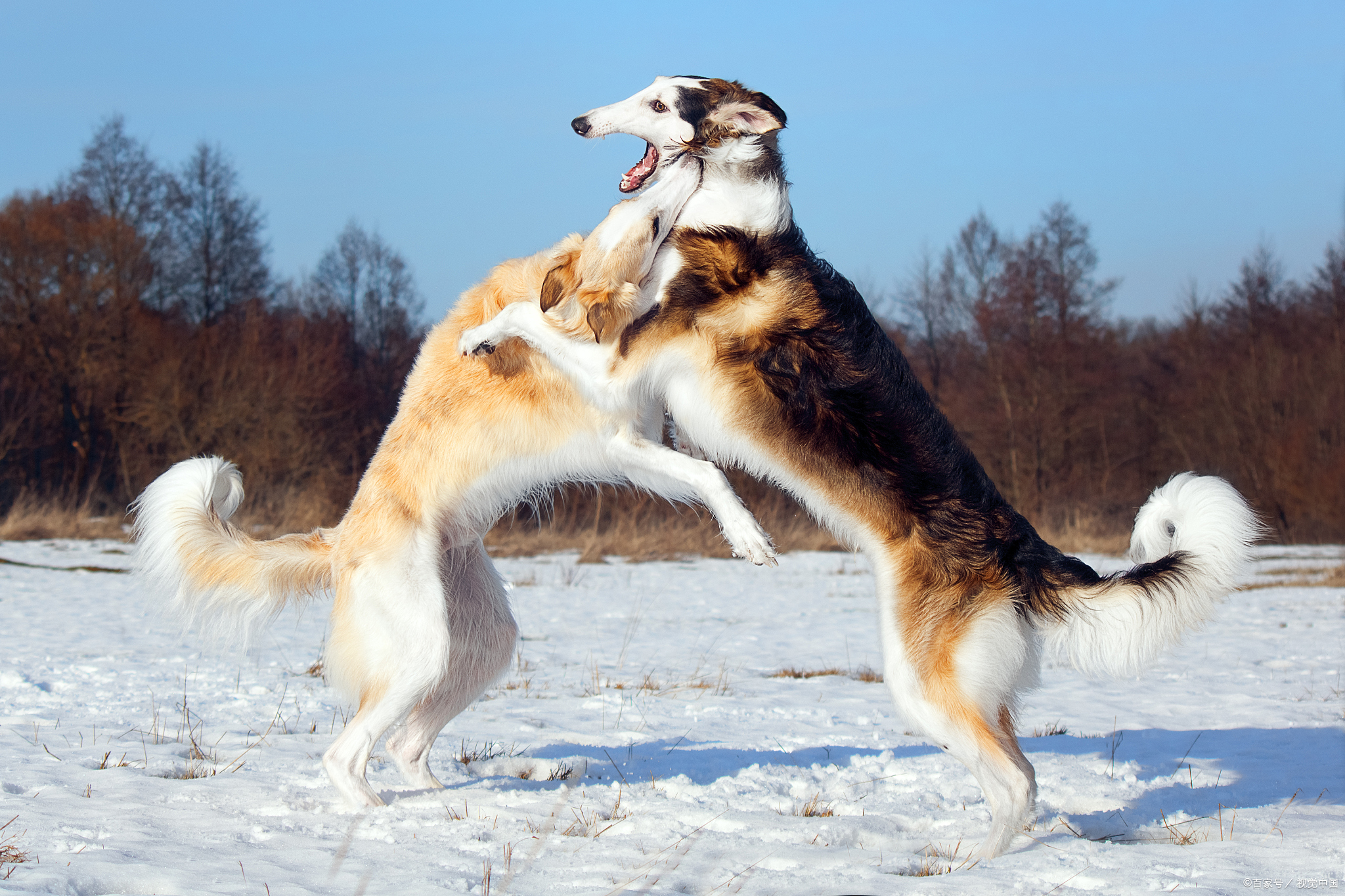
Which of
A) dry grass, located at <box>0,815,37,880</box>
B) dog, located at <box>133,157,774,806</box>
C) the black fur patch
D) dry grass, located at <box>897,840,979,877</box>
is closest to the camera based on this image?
dry grass, located at <box>0,815,37,880</box>

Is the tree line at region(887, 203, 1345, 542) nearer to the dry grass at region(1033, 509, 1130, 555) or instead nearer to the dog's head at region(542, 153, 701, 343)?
the dry grass at region(1033, 509, 1130, 555)

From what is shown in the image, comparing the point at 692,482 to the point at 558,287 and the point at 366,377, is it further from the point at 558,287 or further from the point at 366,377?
the point at 366,377

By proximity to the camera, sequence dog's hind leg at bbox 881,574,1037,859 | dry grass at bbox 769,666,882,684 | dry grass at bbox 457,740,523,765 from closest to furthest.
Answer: dog's hind leg at bbox 881,574,1037,859, dry grass at bbox 457,740,523,765, dry grass at bbox 769,666,882,684

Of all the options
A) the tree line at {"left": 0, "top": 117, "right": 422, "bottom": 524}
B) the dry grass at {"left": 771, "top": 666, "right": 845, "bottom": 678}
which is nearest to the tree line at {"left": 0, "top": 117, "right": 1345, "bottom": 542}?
the tree line at {"left": 0, "top": 117, "right": 422, "bottom": 524}

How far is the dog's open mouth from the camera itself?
12.8 feet

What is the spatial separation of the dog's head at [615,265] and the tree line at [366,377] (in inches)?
420

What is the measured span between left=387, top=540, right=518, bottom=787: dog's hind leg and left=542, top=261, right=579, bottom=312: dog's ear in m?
0.97

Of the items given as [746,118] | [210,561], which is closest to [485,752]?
[210,561]

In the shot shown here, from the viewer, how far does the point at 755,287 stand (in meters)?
3.47

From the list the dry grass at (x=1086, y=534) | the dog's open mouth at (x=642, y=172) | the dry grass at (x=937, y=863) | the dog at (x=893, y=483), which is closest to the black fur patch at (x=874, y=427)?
the dog at (x=893, y=483)

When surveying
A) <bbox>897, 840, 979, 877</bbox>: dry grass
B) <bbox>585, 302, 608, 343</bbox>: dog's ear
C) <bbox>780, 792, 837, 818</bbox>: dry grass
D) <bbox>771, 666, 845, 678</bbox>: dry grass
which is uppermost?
<bbox>585, 302, 608, 343</bbox>: dog's ear

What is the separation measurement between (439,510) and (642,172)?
1.50 meters

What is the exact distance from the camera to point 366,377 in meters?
27.6

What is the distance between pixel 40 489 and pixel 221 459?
20.6m
